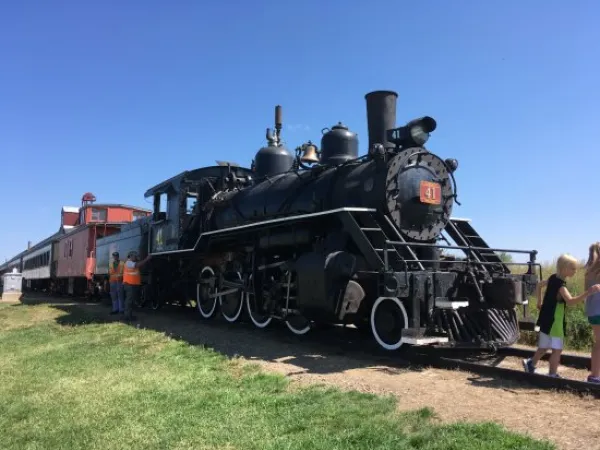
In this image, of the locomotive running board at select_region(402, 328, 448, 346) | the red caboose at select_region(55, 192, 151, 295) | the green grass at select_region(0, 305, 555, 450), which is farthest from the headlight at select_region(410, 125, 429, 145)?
the red caboose at select_region(55, 192, 151, 295)

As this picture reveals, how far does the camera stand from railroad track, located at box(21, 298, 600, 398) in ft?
16.9

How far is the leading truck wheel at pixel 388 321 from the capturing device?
273 inches

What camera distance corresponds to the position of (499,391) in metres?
5.08

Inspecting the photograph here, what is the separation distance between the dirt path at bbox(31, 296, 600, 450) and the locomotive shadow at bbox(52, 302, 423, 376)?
14 millimetres

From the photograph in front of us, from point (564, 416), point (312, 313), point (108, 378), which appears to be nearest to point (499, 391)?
point (564, 416)

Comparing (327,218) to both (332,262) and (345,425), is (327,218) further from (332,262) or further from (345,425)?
(345,425)

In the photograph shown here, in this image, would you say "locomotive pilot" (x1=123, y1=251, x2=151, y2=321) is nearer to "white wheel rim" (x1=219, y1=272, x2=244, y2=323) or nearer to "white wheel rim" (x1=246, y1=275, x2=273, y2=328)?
"white wheel rim" (x1=219, y1=272, x2=244, y2=323)

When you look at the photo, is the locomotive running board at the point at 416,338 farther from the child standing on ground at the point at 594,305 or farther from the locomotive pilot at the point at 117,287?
the locomotive pilot at the point at 117,287

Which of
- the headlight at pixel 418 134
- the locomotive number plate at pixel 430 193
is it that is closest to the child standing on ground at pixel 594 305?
the locomotive number plate at pixel 430 193

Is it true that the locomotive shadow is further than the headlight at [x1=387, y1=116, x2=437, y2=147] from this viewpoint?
No

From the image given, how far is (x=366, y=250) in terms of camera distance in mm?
7020

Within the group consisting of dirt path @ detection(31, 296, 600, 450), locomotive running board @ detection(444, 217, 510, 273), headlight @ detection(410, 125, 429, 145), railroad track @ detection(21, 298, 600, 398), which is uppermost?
headlight @ detection(410, 125, 429, 145)

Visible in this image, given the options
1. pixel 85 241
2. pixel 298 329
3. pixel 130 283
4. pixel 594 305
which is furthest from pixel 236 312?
pixel 85 241

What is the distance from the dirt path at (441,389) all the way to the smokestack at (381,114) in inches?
140
